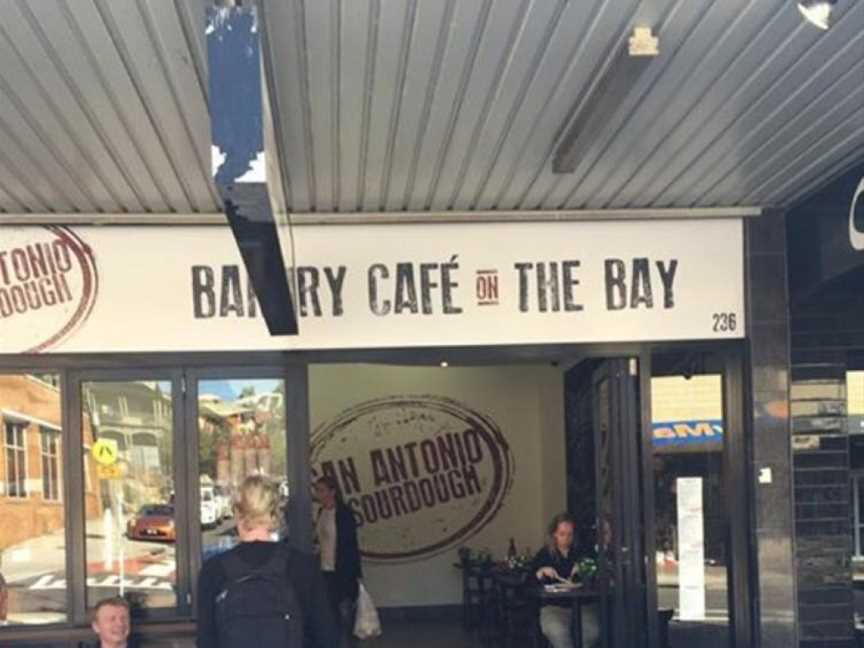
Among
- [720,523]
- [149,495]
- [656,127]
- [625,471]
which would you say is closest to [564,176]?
[656,127]

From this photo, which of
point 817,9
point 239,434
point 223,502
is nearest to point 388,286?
point 239,434

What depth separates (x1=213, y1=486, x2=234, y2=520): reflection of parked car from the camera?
19.9 feet

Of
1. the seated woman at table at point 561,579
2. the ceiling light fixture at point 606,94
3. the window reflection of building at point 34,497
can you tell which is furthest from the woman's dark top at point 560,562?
the ceiling light fixture at point 606,94

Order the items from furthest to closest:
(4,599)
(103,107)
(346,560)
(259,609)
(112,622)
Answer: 1. (346,560)
2. (4,599)
3. (112,622)
4. (103,107)
5. (259,609)

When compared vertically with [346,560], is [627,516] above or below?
above

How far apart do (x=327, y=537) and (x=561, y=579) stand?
179 cm

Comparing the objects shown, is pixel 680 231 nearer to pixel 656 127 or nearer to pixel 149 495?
pixel 656 127

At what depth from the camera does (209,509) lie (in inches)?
238

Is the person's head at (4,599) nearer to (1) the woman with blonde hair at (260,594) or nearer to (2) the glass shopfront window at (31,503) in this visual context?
(2) the glass shopfront window at (31,503)

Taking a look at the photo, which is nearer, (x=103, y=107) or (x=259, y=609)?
(x=259, y=609)

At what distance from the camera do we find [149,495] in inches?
238

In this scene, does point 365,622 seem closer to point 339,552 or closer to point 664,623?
point 339,552

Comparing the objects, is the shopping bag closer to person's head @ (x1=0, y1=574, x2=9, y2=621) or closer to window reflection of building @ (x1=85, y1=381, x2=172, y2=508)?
window reflection of building @ (x1=85, y1=381, x2=172, y2=508)

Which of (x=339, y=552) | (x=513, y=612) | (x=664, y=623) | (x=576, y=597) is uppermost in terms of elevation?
(x=339, y=552)
